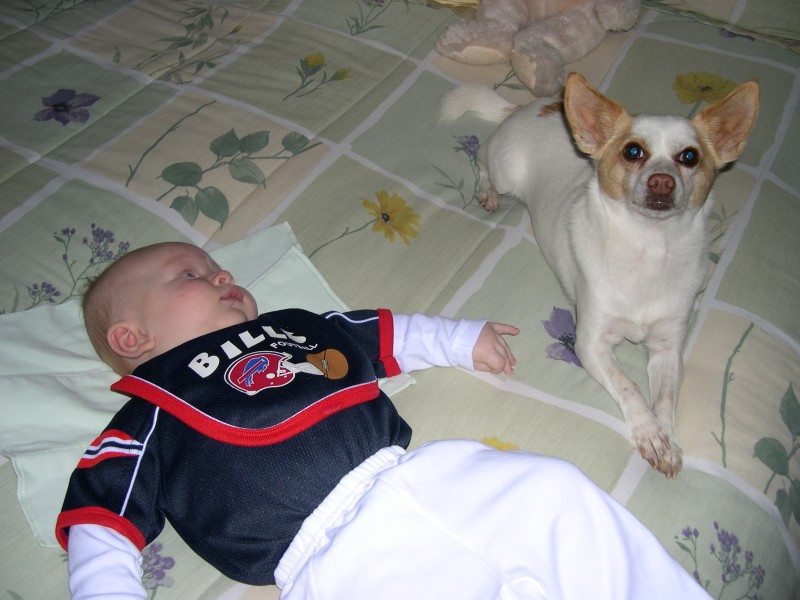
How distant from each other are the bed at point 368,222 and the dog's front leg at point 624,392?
0.12 feet

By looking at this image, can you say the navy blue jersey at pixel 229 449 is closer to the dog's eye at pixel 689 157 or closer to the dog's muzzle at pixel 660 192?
the dog's muzzle at pixel 660 192

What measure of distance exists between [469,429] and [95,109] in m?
1.85

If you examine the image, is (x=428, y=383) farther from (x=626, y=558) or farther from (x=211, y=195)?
(x=211, y=195)

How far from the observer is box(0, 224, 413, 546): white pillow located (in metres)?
1.68

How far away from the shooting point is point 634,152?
1.88 meters

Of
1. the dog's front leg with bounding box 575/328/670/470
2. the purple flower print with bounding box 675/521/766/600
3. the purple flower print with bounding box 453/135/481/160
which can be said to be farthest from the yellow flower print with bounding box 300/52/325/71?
the purple flower print with bounding box 675/521/766/600

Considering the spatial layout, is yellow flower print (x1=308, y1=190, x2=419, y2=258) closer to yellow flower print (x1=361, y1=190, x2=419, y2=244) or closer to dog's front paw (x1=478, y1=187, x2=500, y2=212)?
yellow flower print (x1=361, y1=190, x2=419, y2=244)

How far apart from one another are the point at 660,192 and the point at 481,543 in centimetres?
103

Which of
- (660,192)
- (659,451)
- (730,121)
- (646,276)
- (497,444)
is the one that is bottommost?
(497,444)

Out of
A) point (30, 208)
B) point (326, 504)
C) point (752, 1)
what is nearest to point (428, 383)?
point (326, 504)

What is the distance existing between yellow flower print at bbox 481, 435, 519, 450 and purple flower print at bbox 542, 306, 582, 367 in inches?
13.3

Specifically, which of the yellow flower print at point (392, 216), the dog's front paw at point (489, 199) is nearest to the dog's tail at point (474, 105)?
the dog's front paw at point (489, 199)

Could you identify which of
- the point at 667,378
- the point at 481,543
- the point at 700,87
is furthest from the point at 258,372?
the point at 700,87

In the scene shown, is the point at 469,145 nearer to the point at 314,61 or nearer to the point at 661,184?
the point at 314,61
